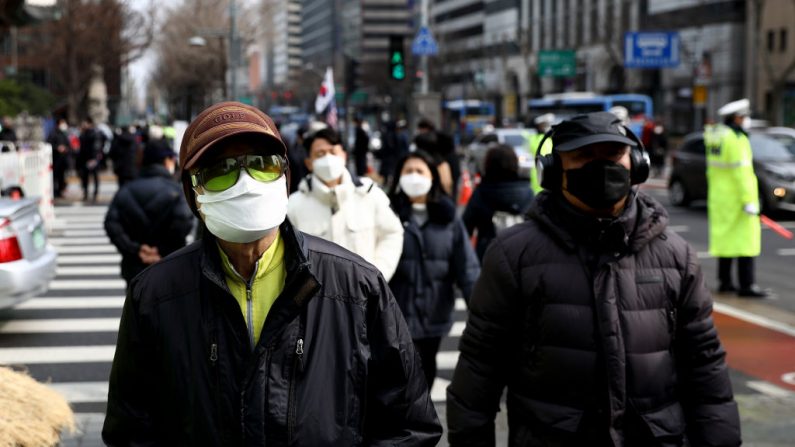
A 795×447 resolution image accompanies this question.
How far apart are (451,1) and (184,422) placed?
13177 centimetres

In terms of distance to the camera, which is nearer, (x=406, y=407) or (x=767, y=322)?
(x=406, y=407)

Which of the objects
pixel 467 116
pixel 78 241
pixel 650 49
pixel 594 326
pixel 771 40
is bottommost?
pixel 78 241

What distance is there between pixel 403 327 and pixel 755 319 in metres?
8.50

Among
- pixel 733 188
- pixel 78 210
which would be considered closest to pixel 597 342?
pixel 733 188

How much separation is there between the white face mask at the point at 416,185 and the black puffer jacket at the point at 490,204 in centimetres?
187

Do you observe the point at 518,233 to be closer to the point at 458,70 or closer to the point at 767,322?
the point at 767,322

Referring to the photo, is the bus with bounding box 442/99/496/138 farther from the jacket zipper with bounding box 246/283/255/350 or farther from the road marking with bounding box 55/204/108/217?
the jacket zipper with bounding box 246/283/255/350

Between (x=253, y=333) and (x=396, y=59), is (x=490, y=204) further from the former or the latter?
(x=396, y=59)

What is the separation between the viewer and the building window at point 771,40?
58.1 m

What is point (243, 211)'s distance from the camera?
8.23ft

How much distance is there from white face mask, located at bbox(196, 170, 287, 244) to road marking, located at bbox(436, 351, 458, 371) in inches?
249

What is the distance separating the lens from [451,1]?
131250mm

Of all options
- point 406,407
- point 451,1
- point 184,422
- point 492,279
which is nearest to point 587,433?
point 492,279

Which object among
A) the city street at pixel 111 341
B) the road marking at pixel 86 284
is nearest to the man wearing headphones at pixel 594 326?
the city street at pixel 111 341
